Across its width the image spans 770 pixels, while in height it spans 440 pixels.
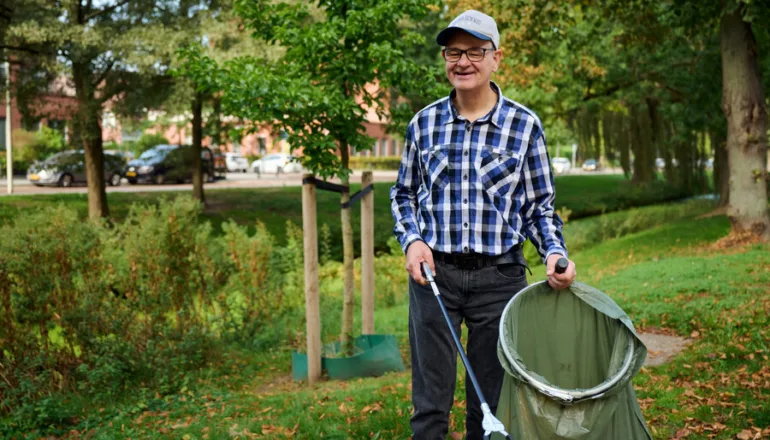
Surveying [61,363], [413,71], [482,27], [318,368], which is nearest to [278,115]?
[413,71]

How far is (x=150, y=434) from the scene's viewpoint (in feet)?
20.4

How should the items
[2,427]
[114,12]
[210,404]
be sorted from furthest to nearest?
[114,12] → [210,404] → [2,427]

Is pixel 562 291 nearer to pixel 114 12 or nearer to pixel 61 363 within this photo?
pixel 61 363

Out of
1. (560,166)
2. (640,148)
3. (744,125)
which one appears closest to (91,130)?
(744,125)

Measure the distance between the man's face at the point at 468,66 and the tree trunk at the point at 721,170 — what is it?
78.3ft

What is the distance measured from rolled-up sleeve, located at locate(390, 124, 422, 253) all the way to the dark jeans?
0.68 feet

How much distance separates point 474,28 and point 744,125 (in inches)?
557

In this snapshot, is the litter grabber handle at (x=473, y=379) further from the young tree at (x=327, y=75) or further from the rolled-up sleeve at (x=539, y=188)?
the young tree at (x=327, y=75)

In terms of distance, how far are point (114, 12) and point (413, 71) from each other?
16.4 metres

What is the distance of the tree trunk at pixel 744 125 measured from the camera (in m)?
16.0

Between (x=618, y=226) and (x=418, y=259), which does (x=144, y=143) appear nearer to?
(x=618, y=226)

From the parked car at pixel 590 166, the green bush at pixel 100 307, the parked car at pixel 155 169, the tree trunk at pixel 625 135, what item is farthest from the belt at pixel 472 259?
the parked car at pixel 590 166

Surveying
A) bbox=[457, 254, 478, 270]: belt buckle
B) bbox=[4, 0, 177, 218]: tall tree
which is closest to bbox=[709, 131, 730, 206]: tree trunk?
bbox=[4, 0, 177, 218]: tall tree

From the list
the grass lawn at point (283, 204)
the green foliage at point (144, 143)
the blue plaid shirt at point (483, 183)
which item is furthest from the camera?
the green foliage at point (144, 143)
